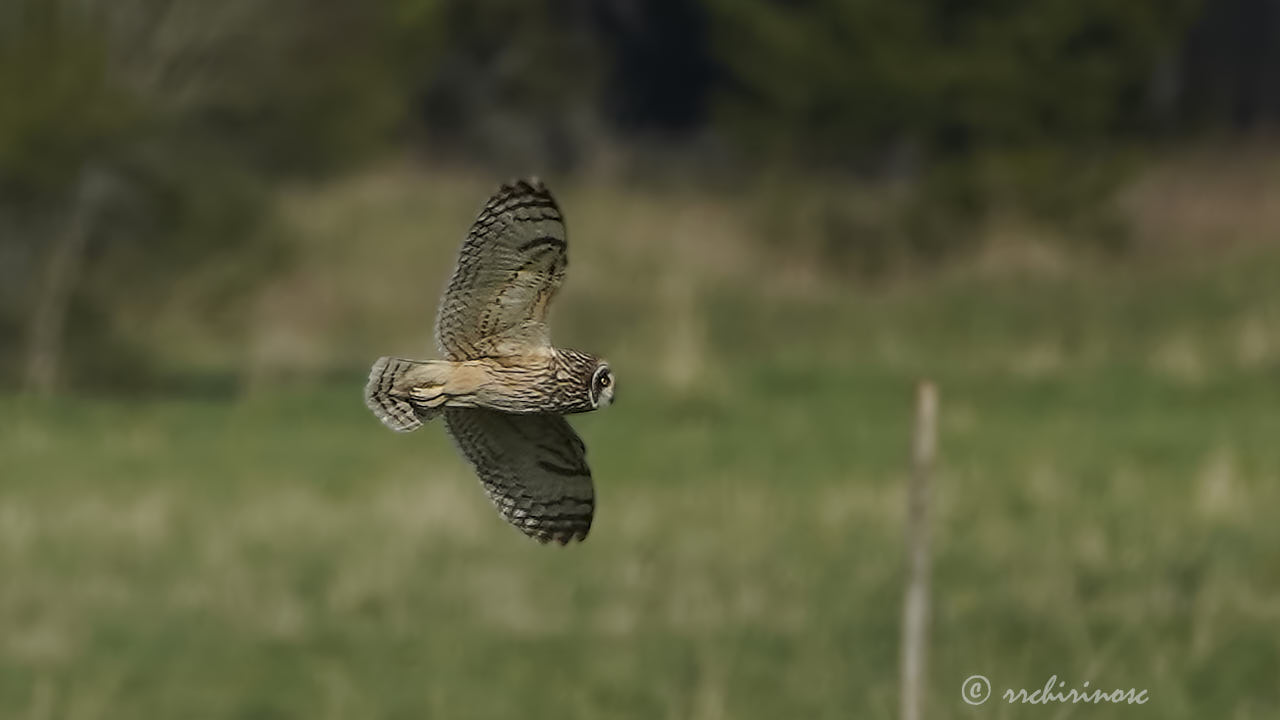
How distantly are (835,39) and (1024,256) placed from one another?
5.07m

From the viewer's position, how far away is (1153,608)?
49.2 ft

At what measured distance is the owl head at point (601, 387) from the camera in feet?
9.53

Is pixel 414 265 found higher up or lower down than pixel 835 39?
lower down

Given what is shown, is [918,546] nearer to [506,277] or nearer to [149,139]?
[506,277]

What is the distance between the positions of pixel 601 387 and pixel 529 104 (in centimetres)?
3760

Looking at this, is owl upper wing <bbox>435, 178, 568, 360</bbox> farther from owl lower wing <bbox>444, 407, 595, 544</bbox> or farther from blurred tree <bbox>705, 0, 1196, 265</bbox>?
blurred tree <bbox>705, 0, 1196, 265</bbox>

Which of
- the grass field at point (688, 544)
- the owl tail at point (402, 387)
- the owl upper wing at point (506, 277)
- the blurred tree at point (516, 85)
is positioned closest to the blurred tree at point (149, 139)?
the grass field at point (688, 544)

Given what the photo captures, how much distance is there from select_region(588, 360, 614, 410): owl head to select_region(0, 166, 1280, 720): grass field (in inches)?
410

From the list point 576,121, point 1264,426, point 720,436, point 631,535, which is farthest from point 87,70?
point 576,121

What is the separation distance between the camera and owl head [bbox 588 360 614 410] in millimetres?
2904

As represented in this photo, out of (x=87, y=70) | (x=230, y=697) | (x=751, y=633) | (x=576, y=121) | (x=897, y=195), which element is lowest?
(x=230, y=697)

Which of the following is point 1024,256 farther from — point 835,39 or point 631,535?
point 631,535

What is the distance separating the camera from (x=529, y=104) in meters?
40.2

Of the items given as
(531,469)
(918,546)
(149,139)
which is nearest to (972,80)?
(149,139)
